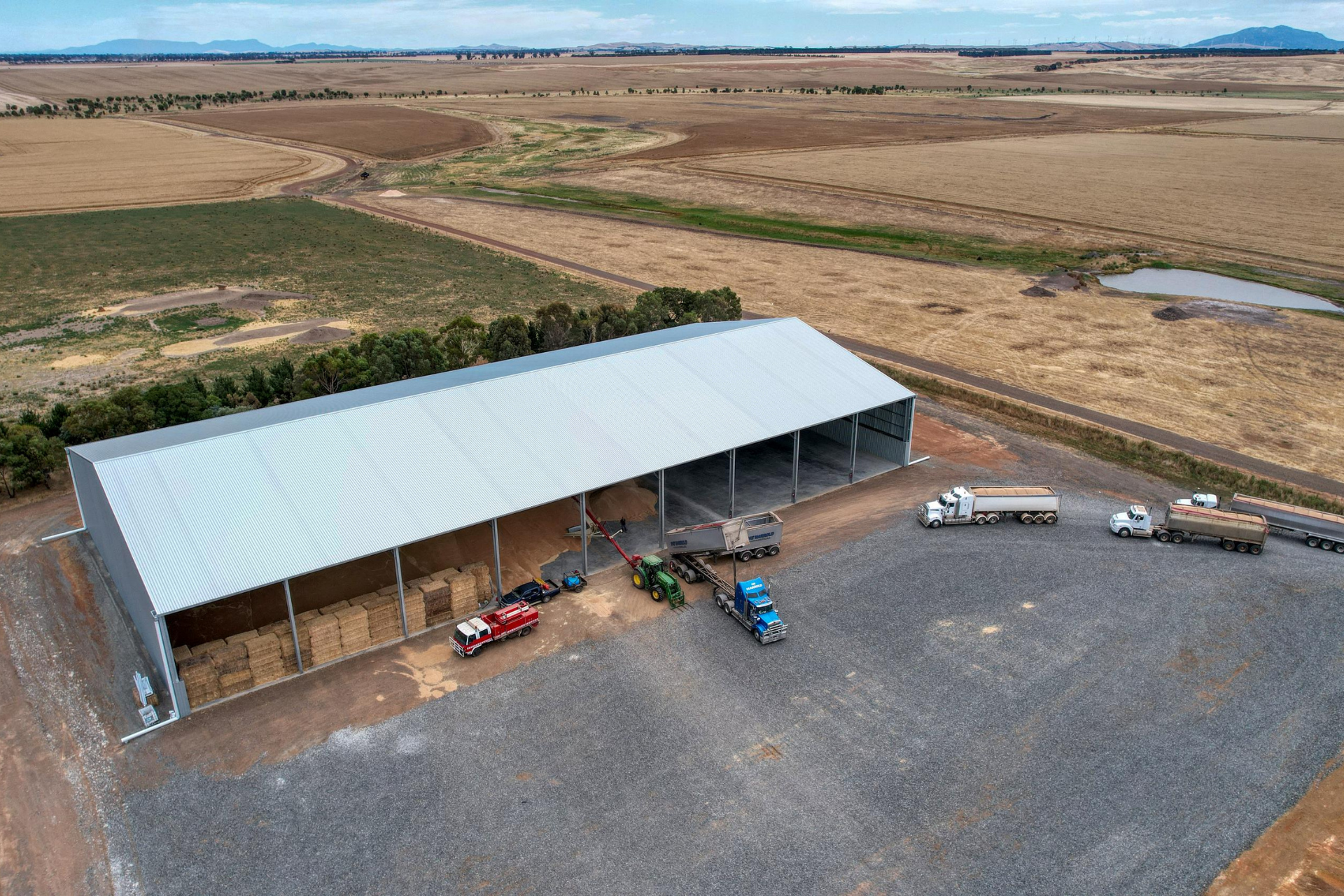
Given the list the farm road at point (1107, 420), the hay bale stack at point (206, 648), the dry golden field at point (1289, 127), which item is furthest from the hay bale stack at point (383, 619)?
the dry golden field at point (1289, 127)

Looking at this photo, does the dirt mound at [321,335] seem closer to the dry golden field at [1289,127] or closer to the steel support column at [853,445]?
the steel support column at [853,445]

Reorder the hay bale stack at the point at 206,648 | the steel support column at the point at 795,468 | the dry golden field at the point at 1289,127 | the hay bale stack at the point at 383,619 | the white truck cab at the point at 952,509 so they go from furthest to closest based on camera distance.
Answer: the dry golden field at the point at 1289,127
the steel support column at the point at 795,468
the white truck cab at the point at 952,509
the hay bale stack at the point at 383,619
the hay bale stack at the point at 206,648

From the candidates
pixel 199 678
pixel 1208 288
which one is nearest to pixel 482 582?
pixel 199 678

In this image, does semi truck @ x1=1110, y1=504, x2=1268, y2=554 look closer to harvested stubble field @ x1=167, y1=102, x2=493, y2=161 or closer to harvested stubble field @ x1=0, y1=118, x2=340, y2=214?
harvested stubble field @ x1=0, y1=118, x2=340, y2=214

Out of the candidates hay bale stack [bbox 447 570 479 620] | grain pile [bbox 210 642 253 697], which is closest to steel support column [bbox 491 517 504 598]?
hay bale stack [bbox 447 570 479 620]

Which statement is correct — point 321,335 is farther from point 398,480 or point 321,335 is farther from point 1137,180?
point 1137,180
